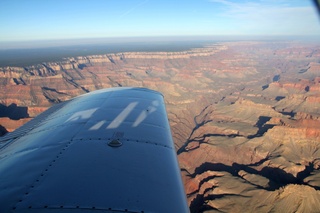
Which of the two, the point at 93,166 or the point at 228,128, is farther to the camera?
the point at 228,128

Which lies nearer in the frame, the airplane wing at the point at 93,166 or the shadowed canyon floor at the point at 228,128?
the airplane wing at the point at 93,166

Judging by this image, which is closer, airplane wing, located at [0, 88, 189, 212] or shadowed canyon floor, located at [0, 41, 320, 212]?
airplane wing, located at [0, 88, 189, 212]

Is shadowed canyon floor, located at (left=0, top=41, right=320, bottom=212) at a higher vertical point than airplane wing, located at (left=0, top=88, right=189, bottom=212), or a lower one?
lower

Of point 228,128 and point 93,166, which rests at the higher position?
point 93,166

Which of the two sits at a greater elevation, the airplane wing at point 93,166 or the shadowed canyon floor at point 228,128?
the airplane wing at point 93,166

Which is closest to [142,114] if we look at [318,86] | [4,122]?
[4,122]
